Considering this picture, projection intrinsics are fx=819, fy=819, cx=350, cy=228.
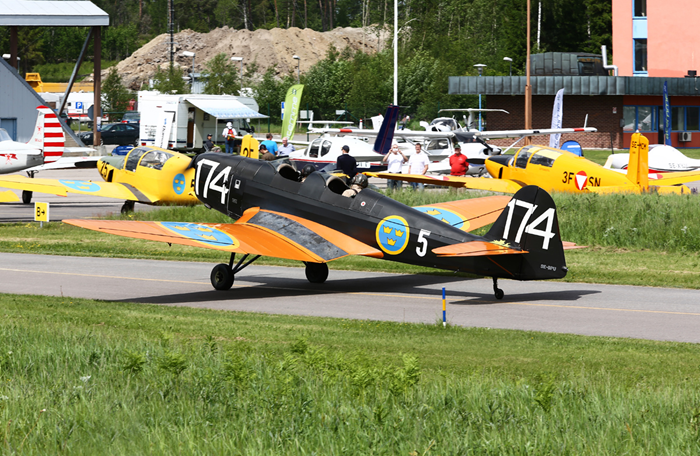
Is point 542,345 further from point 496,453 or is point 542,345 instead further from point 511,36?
point 511,36

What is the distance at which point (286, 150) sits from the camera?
118 feet

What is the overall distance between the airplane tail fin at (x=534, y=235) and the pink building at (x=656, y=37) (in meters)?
55.8

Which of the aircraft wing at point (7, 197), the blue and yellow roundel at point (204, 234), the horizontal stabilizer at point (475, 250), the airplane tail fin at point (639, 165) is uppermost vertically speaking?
the airplane tail fin at point (639, 165)

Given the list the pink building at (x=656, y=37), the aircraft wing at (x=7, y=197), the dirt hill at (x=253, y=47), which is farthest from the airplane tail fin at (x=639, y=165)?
the dirt hill at (x=253, y=47)

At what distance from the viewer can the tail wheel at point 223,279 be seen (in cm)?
1553

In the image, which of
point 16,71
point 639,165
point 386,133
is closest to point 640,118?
point 386,133

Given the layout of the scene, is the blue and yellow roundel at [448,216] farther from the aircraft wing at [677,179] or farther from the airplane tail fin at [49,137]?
the airplane tail fin at [49,137]

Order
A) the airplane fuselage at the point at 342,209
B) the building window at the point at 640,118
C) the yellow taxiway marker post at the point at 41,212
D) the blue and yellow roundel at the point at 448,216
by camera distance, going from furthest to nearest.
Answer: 1. the building window at the point at 640,118
2. the yellow taxiway marker post at the point at 41,212
3. the blue and yellow roundel at the point at 448,216
4. the airplane fuselage at the point at 342,209

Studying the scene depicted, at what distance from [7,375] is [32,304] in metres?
5.88

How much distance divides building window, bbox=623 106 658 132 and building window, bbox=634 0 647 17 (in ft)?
27.6

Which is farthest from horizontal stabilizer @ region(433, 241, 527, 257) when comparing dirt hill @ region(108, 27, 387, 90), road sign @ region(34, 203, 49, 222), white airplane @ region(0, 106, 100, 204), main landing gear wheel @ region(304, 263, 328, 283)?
dirt hill @ region(108, 27, 387, 90)

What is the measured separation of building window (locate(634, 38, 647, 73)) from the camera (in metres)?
65.6

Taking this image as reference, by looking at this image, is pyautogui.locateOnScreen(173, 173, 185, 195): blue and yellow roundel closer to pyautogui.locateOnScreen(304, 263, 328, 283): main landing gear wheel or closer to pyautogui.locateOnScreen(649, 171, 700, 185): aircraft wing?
pyautogui.locateOnScreen(304, 263, 328, 283): main landing gear wheel

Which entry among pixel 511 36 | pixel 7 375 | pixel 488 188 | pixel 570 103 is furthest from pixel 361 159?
pixel 511 36
